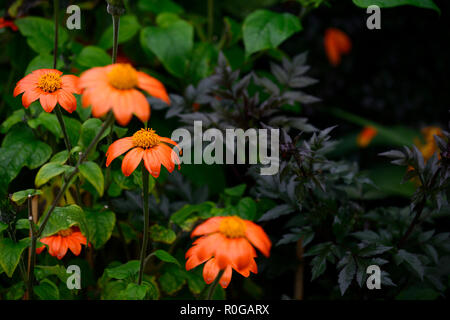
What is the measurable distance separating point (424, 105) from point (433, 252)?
143cm

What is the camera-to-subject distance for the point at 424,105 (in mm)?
2207

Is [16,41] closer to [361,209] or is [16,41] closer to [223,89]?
[223,89]

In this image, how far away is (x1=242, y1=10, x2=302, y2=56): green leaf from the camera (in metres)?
1.14

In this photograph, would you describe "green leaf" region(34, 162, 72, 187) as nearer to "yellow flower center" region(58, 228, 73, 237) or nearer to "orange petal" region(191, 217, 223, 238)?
"yellow flower center" region(58, 228, 73, 237)

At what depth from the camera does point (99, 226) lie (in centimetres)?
87

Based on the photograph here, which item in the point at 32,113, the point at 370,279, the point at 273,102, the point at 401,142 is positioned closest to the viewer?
the point at 370,279

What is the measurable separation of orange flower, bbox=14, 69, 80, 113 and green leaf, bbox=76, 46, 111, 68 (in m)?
0.30

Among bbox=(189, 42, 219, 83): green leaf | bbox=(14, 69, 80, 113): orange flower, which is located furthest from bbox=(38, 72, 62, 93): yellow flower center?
bbox=(189, 42, 219, 83): green leaf

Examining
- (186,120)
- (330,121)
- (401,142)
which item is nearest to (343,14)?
(330,121)

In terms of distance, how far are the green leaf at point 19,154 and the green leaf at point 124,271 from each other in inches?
10.7

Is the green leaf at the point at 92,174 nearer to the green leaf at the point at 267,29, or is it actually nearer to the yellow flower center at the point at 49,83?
the yellow flower center at the point at 49,83

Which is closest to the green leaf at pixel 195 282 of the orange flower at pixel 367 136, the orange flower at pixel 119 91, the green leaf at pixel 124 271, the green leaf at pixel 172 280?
the green leaf at pixel 172 280

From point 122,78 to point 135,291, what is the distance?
1.23 feet

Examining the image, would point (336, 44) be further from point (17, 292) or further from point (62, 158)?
point (17, 292)
